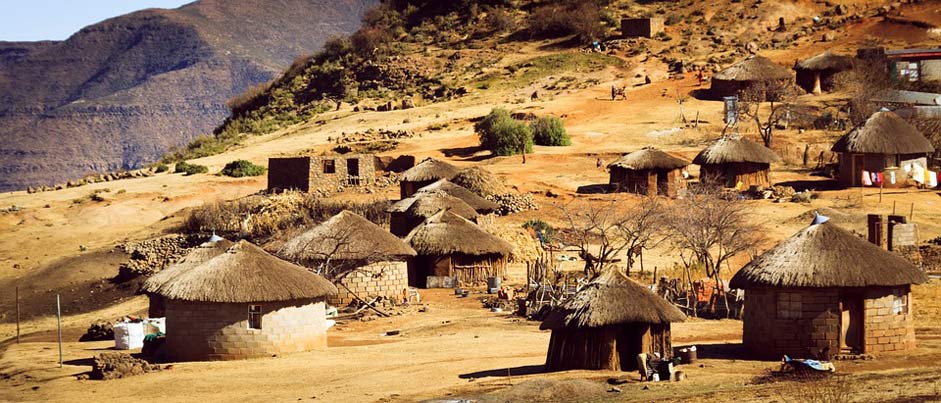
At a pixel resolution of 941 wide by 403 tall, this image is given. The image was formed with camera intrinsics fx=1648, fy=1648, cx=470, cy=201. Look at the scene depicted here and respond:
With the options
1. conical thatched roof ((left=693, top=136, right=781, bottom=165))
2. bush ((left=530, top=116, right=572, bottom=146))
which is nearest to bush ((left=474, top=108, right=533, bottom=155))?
bush ((left=530, top=116, right=572, bottom=146))

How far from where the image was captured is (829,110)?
66.8 meters

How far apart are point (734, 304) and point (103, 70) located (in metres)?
151

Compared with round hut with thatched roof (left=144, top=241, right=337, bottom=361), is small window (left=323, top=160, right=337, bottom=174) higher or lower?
higher

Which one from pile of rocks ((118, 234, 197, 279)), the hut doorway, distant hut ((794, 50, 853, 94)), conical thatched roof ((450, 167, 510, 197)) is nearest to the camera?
the hut doorway

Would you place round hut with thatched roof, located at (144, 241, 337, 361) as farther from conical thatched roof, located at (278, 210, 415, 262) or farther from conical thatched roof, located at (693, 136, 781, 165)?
conical thatched roof, located at (693, 136, 781, 165)

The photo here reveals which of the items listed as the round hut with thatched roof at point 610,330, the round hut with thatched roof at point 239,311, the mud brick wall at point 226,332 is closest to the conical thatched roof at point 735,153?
the round hut with thatched roof at point 239,311

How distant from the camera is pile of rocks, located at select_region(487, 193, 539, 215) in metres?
52.2

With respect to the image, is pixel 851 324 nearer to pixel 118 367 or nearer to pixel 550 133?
pixel 118 367

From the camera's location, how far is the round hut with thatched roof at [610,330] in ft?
89.7

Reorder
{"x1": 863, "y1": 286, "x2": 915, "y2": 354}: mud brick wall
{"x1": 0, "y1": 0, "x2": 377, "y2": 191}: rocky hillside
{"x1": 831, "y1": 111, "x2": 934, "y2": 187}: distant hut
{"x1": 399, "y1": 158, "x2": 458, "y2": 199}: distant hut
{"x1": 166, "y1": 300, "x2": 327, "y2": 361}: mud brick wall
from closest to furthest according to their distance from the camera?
{"x1": 863, "y1": 286, "x2": 915, "y2": 354}: mud brick wall < {"x1": 166, "y1": 300, "x2": 327, "y2": 361}: mud brick wall < {"x1": 831, "y1": 111, "x2": 934, "y2": 187}: distant hut < {"x1": 399, "y1": 158, "x2": 458, "y2": 199}: distant hut < {"x1": 0, "y1": 0, "x2": 377, "y2": 191}: rocky hillside

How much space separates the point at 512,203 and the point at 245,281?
70.0ft

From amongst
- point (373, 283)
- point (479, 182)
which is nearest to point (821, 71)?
point (479, 182)

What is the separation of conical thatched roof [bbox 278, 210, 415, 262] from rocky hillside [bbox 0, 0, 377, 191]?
100 meters

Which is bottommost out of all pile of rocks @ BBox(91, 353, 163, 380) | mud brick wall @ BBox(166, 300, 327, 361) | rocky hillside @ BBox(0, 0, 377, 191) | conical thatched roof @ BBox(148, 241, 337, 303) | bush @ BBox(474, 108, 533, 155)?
pile of rocks @ BBox(91, 353, 163, 380)
